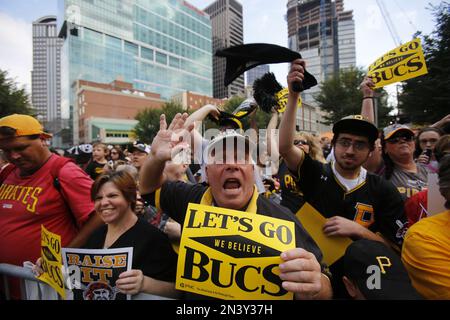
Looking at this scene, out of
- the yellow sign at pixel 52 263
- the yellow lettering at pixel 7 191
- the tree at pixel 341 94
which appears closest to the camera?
the yellow sign at pixel 52 263

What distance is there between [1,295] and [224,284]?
2.04 metres

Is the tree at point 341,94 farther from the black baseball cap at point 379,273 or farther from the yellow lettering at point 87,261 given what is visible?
the yellow lettering at point 87,261

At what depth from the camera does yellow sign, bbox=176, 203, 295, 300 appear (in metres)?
1.37

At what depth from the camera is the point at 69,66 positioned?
7212 cm

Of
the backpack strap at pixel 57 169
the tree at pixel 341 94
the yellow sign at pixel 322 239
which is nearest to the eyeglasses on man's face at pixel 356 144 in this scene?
the yellow sign at pixel 322 239

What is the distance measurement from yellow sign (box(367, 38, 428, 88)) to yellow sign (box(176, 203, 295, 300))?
128 inches

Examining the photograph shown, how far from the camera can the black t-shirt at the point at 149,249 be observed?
1.79m

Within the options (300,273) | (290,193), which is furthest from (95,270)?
(290,193)

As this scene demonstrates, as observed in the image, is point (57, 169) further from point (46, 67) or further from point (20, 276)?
point (46, 67)

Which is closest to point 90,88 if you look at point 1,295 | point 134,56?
point 134,56

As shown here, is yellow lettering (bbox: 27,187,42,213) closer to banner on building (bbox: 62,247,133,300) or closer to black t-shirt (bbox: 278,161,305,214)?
banner on building (bbox: 62,247,133,300)

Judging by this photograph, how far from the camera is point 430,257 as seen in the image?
138cm

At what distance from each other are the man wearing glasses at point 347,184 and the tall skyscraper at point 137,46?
69.9 metres
